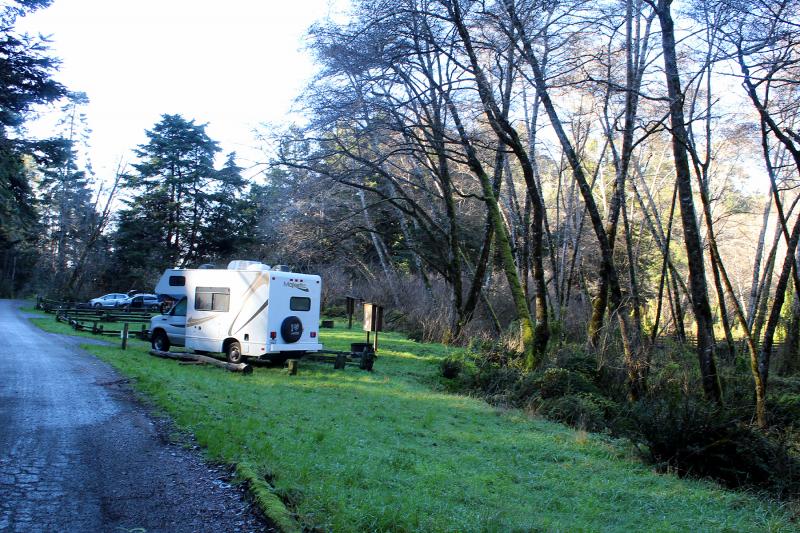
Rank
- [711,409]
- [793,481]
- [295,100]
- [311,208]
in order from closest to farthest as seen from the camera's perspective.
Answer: [793,481] → [711,409] → [295,100] → [311,208]

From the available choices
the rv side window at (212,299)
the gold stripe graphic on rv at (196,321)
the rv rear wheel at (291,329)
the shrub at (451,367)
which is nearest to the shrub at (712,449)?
the shrub at (451,367)

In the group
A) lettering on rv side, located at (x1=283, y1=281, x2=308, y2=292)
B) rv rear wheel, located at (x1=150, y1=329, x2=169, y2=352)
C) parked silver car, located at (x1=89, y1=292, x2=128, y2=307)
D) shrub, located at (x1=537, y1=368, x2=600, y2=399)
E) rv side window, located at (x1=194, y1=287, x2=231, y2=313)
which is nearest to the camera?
shrub, located at (x1=537, y1=368, x2=600, y2=399)

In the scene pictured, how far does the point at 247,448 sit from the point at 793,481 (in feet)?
24.4

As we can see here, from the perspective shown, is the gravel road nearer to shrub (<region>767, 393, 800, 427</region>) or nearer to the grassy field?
the grassy field

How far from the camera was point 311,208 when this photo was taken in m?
25.7

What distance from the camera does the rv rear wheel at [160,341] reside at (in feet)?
63.6

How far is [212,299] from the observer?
18.0 m

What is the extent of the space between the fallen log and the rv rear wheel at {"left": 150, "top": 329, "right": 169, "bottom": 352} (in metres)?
0.70

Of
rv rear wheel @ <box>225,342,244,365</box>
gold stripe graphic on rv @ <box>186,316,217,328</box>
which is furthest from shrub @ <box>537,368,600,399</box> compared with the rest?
gold stripe graphic on rv @ <box>186,316,217,328</box>

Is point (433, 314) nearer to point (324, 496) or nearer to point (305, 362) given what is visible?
point (305, 362)

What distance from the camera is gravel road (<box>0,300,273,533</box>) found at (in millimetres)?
5113

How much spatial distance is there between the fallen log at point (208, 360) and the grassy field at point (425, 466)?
186 centimetres

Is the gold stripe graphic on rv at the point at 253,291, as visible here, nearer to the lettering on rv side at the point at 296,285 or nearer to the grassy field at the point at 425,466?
the lettering on rv side at the point at 296,285

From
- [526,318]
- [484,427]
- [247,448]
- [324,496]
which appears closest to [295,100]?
[526,318]
